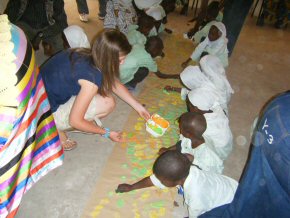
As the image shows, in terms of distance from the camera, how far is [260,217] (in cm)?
123

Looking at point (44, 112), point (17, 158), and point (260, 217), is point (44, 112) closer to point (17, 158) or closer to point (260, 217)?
point (17, 158)

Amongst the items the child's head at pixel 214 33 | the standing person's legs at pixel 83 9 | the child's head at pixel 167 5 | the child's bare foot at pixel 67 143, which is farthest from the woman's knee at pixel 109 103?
the child's head at pixel 167 5

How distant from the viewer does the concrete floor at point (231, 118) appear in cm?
183

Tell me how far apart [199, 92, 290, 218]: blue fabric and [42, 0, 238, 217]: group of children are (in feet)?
1.05

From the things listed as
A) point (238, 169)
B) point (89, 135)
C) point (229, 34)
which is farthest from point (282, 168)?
point (229, 34)

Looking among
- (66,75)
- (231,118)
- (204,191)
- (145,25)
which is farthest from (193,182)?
(145,25)

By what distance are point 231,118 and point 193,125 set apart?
102cm

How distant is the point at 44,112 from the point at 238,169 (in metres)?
1.62

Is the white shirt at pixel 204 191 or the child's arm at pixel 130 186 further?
the child's arm at pixel 130 186

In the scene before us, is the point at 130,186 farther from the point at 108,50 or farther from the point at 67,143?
the point at 108,50

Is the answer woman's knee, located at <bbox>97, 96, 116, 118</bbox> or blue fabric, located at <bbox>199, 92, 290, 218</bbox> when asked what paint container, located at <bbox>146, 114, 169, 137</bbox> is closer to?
woman's knee, located at <bbox>97, 96, 116, 118</bbox>

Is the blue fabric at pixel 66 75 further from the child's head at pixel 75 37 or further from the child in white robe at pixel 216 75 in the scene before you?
the child in white robe at pixel 216 75

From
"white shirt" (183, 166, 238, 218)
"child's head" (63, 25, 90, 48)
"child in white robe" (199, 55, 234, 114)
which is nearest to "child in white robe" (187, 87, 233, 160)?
"child in white robe" (199, 55, 234, 114)

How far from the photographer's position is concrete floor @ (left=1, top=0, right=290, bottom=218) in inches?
72.2
